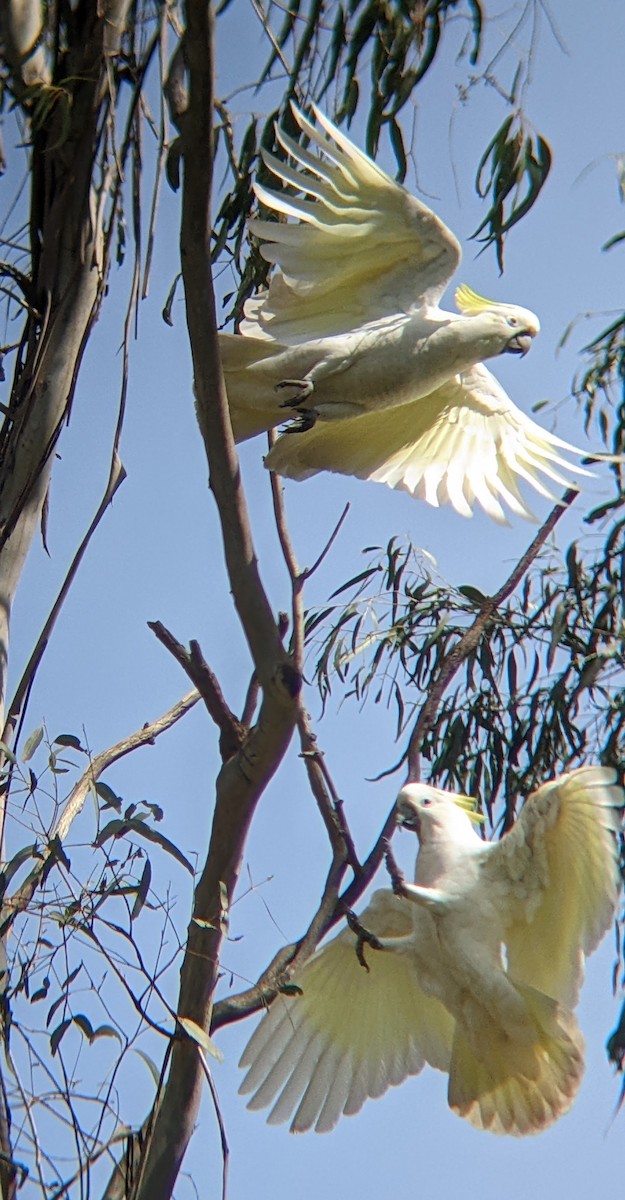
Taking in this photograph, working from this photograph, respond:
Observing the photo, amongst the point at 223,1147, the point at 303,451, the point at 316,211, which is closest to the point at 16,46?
the point at 316,211

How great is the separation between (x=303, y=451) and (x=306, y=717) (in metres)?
0.72

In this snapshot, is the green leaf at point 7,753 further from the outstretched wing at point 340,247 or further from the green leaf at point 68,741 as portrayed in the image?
the outstretched wing at point 340,247

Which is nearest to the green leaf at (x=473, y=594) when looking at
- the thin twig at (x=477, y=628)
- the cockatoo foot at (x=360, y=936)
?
the thin twig at (x=477, y=628)

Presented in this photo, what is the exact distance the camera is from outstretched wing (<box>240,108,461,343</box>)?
2084 millimetres

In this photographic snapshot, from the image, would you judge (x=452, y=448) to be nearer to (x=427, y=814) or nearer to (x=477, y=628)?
(x=477, y=628)

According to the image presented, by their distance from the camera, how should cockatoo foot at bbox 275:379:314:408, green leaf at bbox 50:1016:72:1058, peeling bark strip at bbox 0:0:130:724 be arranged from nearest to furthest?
green leaf at bbox 50:1016:72:1058 → peeling bark strip at bbox 0:0:130:724 → cockatoo foot at bbox 275:379:314:408

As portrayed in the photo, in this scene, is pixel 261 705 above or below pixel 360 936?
above

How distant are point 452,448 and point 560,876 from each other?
3.25 ft

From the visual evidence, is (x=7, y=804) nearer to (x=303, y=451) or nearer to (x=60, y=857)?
(x=60, y=857)

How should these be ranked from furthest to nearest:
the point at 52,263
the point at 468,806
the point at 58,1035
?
the point at 468,806 → the point at 52,263 → the point at 58,1035

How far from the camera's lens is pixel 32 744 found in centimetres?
174

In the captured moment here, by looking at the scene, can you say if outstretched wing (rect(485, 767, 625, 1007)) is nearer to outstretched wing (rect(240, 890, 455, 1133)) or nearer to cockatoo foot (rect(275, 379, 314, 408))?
outstretched wing (rect(240, 890, 455, 1133))

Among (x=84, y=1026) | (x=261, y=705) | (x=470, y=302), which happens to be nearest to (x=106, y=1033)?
(x=84, y=1026)

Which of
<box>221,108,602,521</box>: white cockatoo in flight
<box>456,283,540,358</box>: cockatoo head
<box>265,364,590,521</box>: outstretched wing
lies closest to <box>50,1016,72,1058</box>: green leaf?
<box>221,108,602,521</box>: white cockatoo in flight
